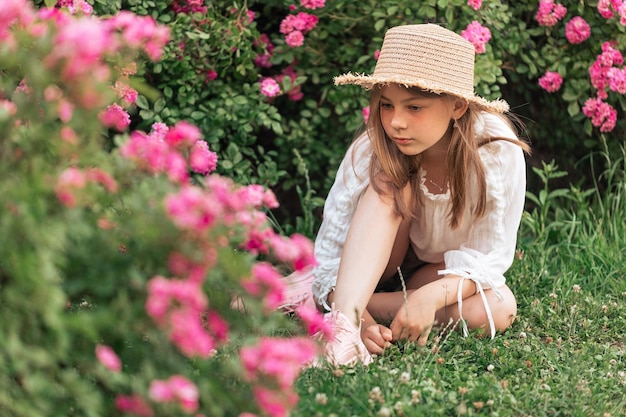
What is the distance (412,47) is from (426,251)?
698mm

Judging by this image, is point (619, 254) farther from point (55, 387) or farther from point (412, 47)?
point (55, 387)

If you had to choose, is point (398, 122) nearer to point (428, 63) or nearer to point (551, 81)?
point (428, 63)

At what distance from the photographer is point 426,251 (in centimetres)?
291

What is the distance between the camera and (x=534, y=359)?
2500mm

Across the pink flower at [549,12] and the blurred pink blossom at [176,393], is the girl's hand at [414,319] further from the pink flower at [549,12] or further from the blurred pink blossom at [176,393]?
the pink flower at [549,12]

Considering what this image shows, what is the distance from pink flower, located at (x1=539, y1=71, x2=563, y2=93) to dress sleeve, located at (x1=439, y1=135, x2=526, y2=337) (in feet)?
3.53

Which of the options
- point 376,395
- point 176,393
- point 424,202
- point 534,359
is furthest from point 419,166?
point 176,393

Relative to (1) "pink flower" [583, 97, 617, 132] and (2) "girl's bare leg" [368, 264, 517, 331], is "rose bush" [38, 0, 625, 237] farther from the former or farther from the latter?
(2) "girl's bare leg" [368, 264, 517, 331]

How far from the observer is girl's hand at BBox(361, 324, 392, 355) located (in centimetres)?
253

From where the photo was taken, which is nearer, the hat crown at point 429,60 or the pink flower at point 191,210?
the pink flower at point 191,210

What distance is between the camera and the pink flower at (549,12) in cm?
362

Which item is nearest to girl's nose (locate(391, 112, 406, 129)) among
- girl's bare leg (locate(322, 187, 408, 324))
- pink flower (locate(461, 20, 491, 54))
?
girl's bare leg (locate(322, 187, 408, 324))

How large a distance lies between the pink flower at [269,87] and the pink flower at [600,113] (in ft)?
4.30

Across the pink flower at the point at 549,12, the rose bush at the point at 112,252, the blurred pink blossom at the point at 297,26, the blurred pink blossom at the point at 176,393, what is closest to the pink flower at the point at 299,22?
the blurred pink blossom at the point at 297,26
